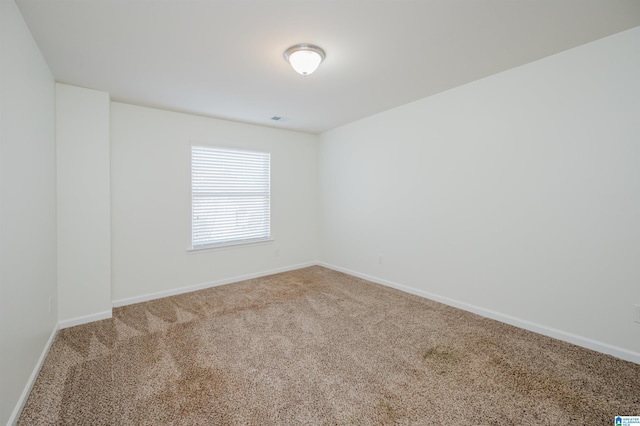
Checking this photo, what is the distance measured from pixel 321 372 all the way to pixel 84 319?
8.62 ft

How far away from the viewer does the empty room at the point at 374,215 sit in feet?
5.73

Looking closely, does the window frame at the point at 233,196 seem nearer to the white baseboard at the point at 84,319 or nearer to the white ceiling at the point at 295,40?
the white ceiling at the point at 295,40

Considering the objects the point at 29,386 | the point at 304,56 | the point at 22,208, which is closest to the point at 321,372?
the point at 29,386

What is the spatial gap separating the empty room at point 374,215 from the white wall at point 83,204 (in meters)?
0.02

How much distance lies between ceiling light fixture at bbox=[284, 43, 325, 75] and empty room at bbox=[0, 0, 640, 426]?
0.02 meters

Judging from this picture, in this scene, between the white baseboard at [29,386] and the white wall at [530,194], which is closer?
the white baseboard at [29,386]

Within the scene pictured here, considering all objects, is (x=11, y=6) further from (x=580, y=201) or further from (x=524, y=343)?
(x=524, y=343)

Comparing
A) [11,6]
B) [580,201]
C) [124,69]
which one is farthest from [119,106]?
[580,201]

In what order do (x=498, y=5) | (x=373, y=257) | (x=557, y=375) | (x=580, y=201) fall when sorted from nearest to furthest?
(x=498, y=5) < (x=557, y=375) < (x=580, y=201) < (x=373, y=257)

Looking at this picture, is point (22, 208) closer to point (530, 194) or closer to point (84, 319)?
point (84, 319)

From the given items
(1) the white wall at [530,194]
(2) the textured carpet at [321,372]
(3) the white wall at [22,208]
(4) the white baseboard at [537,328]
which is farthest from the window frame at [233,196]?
(4) the white baseboard at [537,328]

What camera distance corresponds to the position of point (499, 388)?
186 cm

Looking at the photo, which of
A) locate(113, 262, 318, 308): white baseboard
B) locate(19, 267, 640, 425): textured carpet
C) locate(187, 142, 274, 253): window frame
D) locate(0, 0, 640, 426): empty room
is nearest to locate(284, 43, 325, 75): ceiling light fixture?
locate(0, 0, 640, 426): empty room

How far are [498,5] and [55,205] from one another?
159 inches
